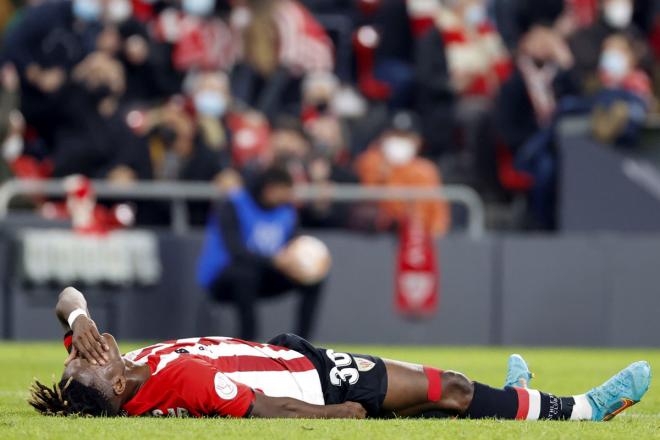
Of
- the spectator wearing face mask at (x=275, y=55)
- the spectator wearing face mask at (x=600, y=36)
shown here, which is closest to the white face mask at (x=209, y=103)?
the spectator wearing face mask at (x=275, y=55)

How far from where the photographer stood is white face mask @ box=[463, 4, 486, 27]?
16.8 meters

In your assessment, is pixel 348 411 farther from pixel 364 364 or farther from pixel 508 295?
pixel 508 295

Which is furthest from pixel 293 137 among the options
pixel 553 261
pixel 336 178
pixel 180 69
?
pixel 553 261

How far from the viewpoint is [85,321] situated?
6.34m

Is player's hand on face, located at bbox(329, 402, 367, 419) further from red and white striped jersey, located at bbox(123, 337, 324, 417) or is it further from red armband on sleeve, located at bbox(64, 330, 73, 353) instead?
red armband on sleeve, located at bbox(64, 330, 73, 353)

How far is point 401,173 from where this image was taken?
15172mm

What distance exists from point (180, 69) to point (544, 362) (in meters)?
5.38

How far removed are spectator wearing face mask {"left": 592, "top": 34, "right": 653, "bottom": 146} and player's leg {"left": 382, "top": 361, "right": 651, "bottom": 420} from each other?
869cm

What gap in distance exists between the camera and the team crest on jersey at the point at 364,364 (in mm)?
6602

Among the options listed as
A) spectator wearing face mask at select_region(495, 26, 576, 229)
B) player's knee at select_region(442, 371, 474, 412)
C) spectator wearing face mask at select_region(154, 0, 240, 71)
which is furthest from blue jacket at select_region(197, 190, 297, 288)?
player's knee at select_region(442, 371, 474, 412)

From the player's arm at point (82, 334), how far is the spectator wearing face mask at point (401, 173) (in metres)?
8.73

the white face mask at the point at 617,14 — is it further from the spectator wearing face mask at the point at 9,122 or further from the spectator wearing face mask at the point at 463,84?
the spectator wearing face mask at the point at 9,122

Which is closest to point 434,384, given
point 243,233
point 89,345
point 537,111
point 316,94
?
point 89,345

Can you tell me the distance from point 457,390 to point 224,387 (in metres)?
1.12
